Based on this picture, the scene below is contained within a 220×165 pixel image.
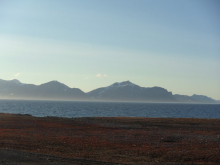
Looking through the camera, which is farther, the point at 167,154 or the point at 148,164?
Answer: the point at 167,154

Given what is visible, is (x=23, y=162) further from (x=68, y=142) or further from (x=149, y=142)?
(x=149, y=142)

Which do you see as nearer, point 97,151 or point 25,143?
point 97,151

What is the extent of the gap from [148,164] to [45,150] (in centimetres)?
917

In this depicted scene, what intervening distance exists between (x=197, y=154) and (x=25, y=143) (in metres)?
16.0

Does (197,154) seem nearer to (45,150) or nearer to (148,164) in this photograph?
(148,164)

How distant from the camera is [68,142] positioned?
84.2 ft

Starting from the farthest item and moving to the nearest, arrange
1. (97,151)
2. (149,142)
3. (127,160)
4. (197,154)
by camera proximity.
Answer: (149,142)
(97,151)
(197,154)
(127,160)

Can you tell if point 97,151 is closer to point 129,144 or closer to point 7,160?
point 129,144

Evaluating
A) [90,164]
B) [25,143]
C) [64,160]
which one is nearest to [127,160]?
[90,164]

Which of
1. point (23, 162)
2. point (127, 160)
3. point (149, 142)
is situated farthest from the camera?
point (149, 142)

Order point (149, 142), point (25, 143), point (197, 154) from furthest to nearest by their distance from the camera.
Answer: point (149, 142), point (25, 143), point (197, 154)

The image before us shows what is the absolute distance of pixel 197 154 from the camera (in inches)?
810

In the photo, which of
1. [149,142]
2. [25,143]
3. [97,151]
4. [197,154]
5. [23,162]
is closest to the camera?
[23,162]

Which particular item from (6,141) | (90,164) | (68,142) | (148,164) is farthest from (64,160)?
(6,141)
